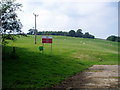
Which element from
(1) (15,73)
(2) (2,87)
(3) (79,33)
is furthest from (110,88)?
(3) (79,33)

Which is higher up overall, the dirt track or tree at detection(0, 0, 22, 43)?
tree at detection(0, 0, 22, 43)

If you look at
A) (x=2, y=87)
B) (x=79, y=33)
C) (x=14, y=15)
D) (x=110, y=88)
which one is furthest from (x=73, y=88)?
(x=79, y=33)

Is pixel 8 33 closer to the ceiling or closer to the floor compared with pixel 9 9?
closer to the floor

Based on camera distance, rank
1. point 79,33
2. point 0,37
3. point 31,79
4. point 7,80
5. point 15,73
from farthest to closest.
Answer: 1. point 79,33
2. point 0,37
3. point 15,73
4. point 31,79
5. point 7,80

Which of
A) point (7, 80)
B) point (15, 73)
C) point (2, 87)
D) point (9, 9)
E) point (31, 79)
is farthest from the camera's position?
point (9, 9)

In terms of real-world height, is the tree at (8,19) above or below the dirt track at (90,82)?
above

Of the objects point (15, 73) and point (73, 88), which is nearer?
point (73, 88)

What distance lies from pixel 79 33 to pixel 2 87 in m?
155

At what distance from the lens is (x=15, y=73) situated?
1362 centimetres

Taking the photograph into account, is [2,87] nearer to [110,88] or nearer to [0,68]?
[0,68]

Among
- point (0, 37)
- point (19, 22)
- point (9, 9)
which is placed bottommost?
point (0, 37)

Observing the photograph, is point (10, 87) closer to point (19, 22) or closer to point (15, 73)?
point (15, 73)

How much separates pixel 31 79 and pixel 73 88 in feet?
11.2

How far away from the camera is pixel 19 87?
401 inches
